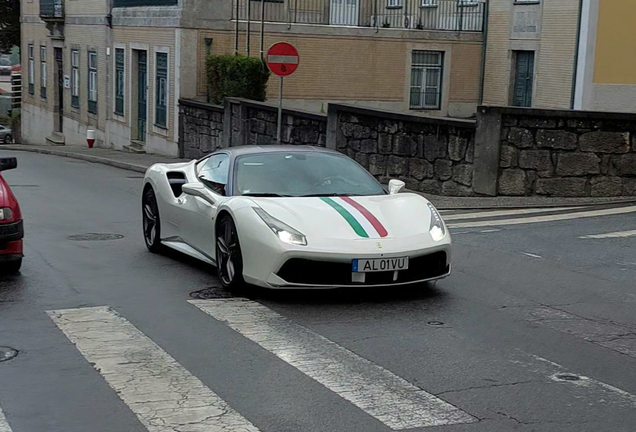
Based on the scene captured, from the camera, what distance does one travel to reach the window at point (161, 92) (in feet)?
95.3

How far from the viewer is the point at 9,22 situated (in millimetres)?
57469

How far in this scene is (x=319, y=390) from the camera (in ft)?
20.4

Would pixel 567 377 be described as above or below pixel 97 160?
above

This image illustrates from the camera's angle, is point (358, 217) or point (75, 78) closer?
point (358, 217)

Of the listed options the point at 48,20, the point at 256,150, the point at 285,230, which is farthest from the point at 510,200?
the point at 48,20

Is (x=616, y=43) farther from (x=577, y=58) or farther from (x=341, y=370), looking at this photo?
(x=341, y=370)

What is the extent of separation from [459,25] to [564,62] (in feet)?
13.8

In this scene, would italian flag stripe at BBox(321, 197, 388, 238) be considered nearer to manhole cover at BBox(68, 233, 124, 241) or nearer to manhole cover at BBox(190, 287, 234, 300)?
manhole cover at BBox(190, 287, 234, 300)

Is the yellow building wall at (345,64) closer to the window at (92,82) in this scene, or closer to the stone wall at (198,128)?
the stone wall at (198,128)

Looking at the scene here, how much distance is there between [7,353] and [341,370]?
7.75ft

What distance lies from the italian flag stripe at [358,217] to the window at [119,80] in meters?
25.3

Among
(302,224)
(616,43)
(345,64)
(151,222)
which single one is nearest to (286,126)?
(345,64)

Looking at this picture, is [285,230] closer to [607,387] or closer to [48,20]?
[607,387]

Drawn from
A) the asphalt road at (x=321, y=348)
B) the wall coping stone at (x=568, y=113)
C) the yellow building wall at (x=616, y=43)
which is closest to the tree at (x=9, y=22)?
the yellow building wall at (x=616, y=43)
